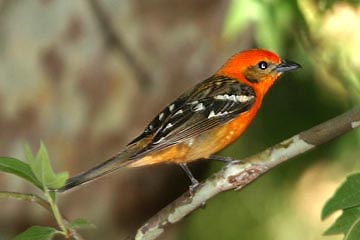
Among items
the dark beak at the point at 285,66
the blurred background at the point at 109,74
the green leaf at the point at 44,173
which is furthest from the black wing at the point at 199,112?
the green leaf at the point at 44,173

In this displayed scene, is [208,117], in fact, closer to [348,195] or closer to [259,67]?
[259,67]

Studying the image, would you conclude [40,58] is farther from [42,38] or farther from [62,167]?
[62,167]

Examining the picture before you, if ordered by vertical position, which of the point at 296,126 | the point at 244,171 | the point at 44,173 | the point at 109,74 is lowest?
the point at 244,171

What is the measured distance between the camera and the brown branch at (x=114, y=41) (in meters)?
5.65

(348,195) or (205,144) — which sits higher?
(205,144)

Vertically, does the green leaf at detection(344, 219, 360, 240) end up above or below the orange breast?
below

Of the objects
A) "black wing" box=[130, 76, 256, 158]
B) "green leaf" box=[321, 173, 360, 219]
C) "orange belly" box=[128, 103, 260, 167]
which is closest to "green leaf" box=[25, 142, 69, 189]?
"green leaf" box=[321, 173, 360, 219]

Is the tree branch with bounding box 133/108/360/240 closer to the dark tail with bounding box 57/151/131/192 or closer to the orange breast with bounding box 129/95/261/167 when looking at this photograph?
the dark tail with bounding box 57/151/131/192

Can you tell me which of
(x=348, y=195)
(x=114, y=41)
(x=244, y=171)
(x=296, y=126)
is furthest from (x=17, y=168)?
(x=296, y=126)

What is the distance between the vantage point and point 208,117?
4.69 m

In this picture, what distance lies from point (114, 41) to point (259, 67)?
1.17m

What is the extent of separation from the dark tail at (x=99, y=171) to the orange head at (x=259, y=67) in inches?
43.4

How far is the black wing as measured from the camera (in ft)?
14.8

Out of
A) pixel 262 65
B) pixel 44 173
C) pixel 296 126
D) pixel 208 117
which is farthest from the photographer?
pixel 296 126
